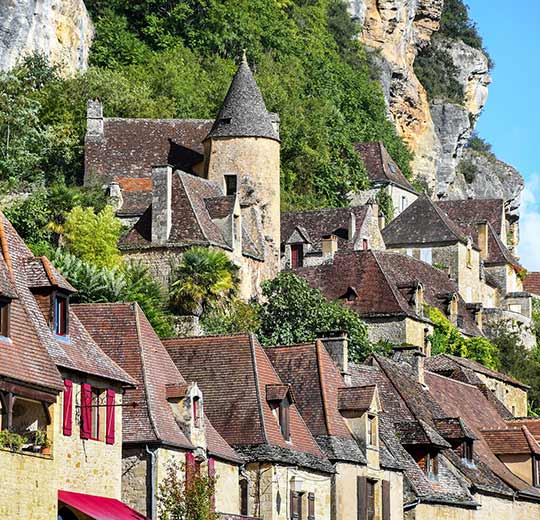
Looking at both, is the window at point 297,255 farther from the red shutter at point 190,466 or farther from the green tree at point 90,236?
the red shutter at point 190,466

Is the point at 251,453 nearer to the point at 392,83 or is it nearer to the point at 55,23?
the point at 55,23

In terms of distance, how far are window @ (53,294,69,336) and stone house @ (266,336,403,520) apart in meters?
12.4

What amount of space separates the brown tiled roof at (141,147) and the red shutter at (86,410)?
40.4 meters

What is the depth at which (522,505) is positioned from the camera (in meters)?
57.6

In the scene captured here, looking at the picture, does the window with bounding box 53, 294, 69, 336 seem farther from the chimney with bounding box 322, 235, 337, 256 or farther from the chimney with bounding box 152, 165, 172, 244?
the chimney with bounding box 322, 235, 337, 256

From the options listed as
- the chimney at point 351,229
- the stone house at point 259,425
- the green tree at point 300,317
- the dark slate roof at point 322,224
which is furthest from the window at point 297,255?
the stone house at point 259,425

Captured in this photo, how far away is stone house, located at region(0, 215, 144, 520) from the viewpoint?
1259 inches

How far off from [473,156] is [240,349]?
94.7 metres

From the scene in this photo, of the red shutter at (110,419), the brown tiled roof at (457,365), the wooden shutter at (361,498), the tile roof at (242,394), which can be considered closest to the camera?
the red shutter at (110,419)

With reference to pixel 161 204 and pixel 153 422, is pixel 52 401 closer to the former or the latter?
pixel 153 422

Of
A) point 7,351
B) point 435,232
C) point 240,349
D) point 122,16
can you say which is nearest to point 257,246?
point 435,232

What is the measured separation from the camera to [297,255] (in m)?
81.0

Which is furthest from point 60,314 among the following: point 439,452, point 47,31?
point 47,31

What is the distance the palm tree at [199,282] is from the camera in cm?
6488
